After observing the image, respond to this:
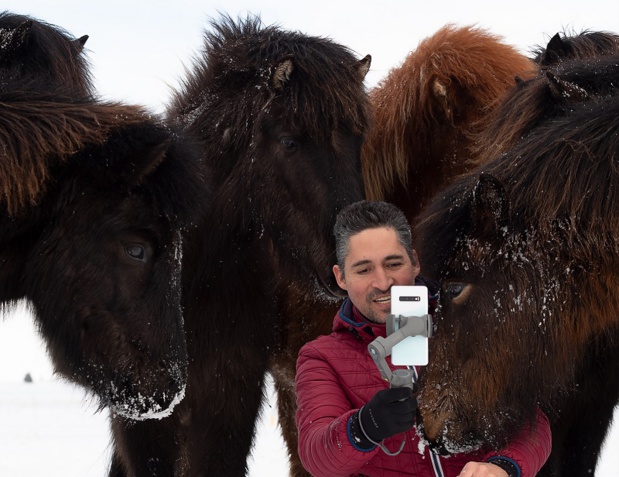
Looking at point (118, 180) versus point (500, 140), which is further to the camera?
point (500, 140)

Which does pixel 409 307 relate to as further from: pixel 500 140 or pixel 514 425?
pixel 500 140

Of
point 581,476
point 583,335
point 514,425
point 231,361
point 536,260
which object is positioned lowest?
point 581,476

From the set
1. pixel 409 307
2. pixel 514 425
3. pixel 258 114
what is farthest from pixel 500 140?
pixel 409 307

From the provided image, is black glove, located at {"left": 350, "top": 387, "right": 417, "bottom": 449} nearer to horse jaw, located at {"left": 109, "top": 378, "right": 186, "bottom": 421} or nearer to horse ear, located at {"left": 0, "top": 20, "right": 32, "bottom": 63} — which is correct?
horse jaw, located at {"left": 109, "top": 378, "right": 186, "bottom": 421}

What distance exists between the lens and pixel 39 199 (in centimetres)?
387

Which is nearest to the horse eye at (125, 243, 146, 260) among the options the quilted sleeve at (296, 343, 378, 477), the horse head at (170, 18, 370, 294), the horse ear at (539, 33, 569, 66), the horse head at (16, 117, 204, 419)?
the horse head at (16, 117, 204, 419)

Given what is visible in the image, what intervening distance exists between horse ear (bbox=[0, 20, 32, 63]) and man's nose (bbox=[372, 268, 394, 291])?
9.07 feet

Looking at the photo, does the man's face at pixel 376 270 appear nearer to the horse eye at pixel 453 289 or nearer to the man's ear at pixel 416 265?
the man's ear at pixel 416 265

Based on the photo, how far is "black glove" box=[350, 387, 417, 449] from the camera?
9.09ft

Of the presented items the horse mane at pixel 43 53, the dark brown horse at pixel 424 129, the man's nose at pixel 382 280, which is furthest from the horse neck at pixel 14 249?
the dark brown horse at pixel 424 129

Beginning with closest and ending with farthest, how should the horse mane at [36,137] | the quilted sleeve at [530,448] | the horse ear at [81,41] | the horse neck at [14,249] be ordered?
the quilted sleeve at [530,448] < the horse mane at [36,137] < the horse neck at [14,249] < the horse ear at [81,41]

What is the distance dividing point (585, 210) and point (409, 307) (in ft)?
3.18

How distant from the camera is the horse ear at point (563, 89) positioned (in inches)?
173

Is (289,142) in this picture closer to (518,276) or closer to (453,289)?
(453,289)
